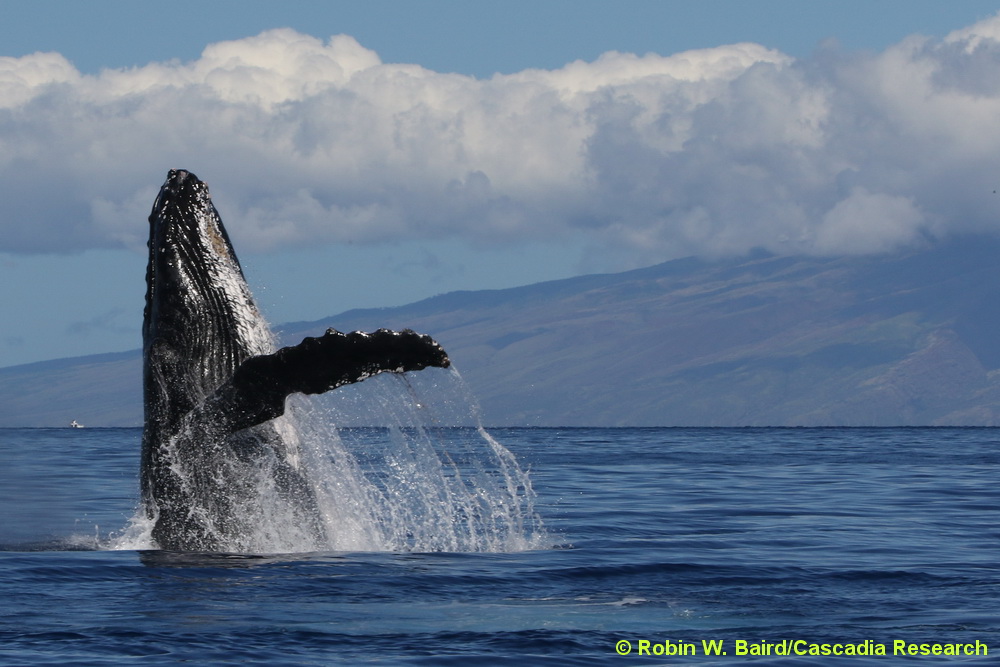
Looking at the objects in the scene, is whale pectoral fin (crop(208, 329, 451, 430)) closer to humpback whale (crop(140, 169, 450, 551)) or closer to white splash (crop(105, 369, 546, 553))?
humpback whale (crop(140, 169, 450, 551))

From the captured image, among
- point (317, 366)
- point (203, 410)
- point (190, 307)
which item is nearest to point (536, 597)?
point (317, 366)

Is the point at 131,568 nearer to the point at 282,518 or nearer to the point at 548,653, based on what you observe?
the point at 282,518

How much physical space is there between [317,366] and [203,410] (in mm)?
1572

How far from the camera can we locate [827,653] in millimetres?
9195

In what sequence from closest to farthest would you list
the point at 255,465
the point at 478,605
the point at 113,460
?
1. the point at 478,605
2. the point at 255,465
3. the point at 113,460

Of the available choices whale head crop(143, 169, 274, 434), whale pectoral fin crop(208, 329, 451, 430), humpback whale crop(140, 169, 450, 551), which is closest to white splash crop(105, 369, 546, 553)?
humpback whale crop(140, 169, 450, 551)

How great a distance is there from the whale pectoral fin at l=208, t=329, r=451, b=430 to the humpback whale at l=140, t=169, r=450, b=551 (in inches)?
2.0

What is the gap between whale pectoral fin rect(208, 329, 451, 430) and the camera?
10570 mm

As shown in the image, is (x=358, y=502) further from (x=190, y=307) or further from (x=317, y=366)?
(x=317, y=366)

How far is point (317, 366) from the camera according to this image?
431 inches

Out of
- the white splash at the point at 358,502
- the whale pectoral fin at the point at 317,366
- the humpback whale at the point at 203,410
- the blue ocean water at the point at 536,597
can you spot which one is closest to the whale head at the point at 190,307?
the humpback whale at the point at 203,410

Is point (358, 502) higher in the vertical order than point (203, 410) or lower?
lower

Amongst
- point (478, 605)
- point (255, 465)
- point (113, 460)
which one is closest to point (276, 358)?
point (255, 465)

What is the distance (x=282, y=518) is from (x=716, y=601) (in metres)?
3.82
